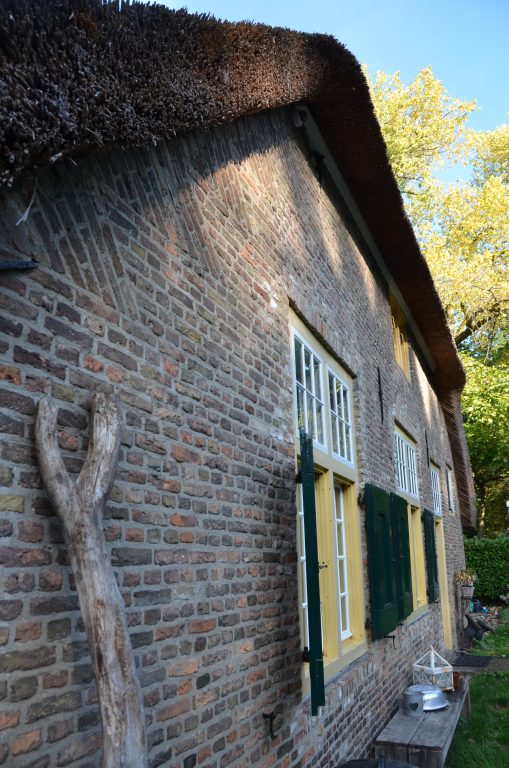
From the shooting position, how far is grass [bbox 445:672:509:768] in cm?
642

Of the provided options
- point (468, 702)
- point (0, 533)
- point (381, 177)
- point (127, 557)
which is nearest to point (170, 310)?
point (127, 557)

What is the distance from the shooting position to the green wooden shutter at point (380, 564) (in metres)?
6.42

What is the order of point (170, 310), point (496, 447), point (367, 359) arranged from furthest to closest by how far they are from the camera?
point (496, 447)
point (367, 359)
point (170, 310)

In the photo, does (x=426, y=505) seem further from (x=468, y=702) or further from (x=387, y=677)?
(x=387, y=677)

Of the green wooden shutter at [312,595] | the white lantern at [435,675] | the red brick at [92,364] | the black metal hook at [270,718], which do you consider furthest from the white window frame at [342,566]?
the red brick at [92,364]

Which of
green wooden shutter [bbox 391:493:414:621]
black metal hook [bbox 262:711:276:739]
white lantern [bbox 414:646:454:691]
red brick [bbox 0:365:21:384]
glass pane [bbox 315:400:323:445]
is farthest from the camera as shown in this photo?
green wooden shutter [bbox 391:493:414:621]

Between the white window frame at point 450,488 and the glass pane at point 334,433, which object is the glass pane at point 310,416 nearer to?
the glass pane at point 334,433

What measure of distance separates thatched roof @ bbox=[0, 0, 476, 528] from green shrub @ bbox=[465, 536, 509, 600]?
18149 millimetres

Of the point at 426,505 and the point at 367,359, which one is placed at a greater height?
the point at 367,359

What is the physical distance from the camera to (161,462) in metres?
2.89

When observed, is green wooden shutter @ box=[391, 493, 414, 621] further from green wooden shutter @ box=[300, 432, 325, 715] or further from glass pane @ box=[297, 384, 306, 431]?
green wooden shutter @ box=[300, 432, 325, 715]

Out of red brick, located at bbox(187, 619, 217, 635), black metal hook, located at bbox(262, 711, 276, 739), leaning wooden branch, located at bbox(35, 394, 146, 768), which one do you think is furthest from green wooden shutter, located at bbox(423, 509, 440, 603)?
→ leaning wooden branch, located at bbox(35, 394, 146, 768)

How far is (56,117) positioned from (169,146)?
4.72 ft

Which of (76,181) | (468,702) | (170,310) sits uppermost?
(76,181)
